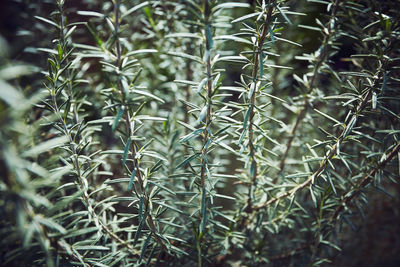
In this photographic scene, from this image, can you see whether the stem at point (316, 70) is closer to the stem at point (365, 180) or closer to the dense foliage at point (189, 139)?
the dense foliage at point (189, 139)

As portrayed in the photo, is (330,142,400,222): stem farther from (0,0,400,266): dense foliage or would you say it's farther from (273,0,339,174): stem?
(273,0,339,174): stem

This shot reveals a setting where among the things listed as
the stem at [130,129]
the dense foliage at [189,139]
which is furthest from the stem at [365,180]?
the stem at [130,129]

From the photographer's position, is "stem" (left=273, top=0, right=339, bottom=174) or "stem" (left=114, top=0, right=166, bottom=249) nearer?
"stem" (left=114, top=0, right=166, bottom=249)

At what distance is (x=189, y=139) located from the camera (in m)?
0.45

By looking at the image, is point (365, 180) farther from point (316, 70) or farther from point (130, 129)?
point (130, 129)

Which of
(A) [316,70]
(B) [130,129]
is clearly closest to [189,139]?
(B) [130,129]

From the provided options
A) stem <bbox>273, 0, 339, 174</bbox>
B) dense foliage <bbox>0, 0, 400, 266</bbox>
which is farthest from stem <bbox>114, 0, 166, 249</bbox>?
stem <bbox>273, 0, 339, 174</bbox>

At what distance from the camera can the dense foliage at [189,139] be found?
0.37 metres

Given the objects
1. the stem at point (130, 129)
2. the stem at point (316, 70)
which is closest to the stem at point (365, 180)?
the stem at point (316, 70)

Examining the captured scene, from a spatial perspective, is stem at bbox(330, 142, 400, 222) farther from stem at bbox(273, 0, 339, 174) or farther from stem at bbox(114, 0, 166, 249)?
stem at bbox(114, 0, 166, 249)

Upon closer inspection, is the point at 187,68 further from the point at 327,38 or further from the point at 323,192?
the point at 323,192

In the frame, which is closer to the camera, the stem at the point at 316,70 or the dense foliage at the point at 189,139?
the dense foliage at the point at 189,139

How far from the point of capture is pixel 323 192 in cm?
58

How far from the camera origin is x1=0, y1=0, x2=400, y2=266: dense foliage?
0.37 meters
